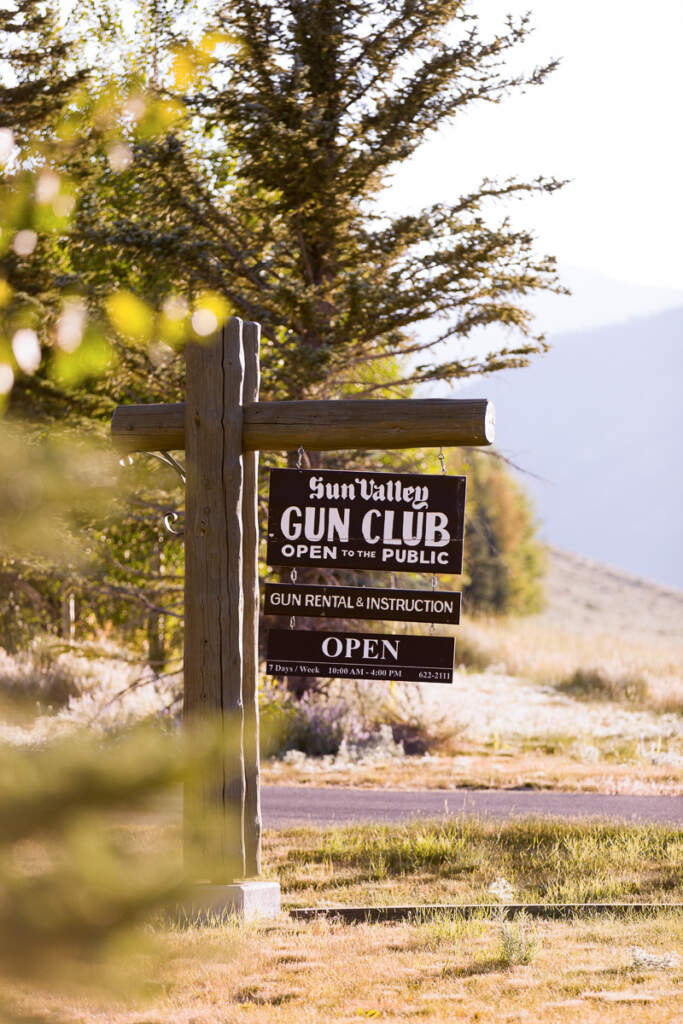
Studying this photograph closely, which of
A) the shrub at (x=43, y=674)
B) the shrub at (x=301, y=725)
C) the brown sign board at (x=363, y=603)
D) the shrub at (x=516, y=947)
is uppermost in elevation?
the brown sign board at (x=363, y=603)

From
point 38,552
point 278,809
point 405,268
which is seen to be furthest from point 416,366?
point 38,552

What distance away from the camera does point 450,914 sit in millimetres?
6375

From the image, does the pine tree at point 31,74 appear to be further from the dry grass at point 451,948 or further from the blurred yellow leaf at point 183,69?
the dry grass at point 451,948

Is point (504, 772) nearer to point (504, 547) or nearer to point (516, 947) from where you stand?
point (516, 947)

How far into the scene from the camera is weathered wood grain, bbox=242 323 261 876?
20.8 feet

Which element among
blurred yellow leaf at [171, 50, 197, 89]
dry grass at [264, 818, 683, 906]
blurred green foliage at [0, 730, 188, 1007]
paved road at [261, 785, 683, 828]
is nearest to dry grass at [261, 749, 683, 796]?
paved road at [261, 785, 683, 828]

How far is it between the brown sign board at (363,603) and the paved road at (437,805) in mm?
3390

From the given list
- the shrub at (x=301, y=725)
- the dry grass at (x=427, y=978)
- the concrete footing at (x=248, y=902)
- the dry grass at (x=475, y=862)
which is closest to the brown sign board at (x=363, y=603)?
the concrete footing at (x=248, y=902)

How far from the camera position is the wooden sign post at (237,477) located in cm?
621

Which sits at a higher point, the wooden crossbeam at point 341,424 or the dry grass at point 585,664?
the wooden crossbeam at point 341,424

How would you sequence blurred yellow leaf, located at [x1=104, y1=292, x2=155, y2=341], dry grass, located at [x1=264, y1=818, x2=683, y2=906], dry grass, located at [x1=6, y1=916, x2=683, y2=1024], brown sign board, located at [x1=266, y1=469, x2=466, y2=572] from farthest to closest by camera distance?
blurred yellow leaf, located at [x1=104, y1=292, x2=155, y2=341] → dry grass, located at [x1=264, y1=818, x2=683, y2=906] → brown sign board, located at [x1=266, y1=469, x2=466, y2=572] → dry grass, located at [x1=6, y1=916, x2=683, y2=1024]

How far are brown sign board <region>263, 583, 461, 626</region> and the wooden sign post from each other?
98 millimetres

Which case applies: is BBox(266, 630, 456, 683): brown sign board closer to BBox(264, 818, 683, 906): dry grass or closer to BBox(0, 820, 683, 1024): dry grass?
BBox(0, 820, 683, 1024): dry grass

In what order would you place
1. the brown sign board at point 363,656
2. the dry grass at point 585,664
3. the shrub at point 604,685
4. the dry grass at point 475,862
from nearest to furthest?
the brown sign board at point 363,656 < the dry grass at point 475,862 < the dry grass at point 585,664 < the shrub at point 604,685
